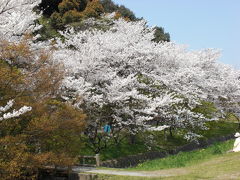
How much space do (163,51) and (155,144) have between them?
562 centimetres

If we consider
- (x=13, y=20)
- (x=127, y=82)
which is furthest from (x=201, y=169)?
(x=13, y=20)

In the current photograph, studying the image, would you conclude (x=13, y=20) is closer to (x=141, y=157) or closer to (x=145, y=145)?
(x=141, y=157)

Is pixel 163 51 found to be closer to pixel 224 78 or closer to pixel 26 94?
pixel 224 78

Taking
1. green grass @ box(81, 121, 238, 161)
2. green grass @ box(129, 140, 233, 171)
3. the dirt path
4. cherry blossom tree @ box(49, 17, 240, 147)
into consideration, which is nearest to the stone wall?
green grass @ box(81, 121, 238, 161)

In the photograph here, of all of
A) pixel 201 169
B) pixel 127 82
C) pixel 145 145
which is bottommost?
pixel 201 169

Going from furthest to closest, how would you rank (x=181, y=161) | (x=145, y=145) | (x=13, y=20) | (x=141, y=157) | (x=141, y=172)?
(x=145, y=145) < (x=141, y=157) < (x=181, y=161) < (x=13, y=20) < (x=141, y=172)

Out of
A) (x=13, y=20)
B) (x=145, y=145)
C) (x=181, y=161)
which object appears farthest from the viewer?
(x=145, y=145)

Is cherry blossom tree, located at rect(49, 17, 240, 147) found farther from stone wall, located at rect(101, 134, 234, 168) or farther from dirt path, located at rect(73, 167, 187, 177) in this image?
dirt path, located at rect(73, 167, 187, 177)

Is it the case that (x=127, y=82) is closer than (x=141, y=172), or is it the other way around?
(x=141, y=172)

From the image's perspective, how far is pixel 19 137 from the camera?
10.6 m

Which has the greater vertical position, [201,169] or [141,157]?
[141,157]

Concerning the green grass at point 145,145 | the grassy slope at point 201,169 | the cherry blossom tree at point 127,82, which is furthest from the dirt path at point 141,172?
the green grass at point 145,145

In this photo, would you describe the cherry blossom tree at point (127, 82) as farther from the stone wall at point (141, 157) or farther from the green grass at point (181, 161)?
the green grass at point (181, 161)

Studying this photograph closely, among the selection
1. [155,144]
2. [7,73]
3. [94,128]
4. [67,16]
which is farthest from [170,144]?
[67,16]
